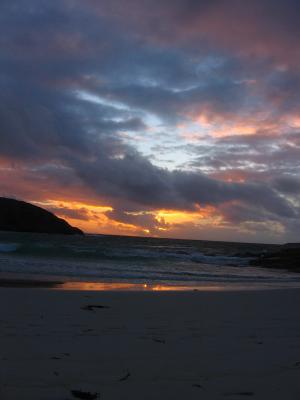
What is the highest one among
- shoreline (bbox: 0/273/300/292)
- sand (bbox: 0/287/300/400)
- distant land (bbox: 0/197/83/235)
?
distant land (bbox: 0/197/83/235)

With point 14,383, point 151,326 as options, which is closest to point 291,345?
point 151,326

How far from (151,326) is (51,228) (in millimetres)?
108578

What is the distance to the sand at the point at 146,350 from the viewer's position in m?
3.99

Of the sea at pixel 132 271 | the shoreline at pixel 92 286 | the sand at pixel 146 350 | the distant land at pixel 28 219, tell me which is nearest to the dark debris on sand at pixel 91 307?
the sand at pixel 146 350

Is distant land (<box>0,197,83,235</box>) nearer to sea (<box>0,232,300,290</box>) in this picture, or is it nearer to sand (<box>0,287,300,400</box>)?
sea (<box>0,232,300,290</box>)

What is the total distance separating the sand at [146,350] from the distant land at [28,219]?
4046 inches

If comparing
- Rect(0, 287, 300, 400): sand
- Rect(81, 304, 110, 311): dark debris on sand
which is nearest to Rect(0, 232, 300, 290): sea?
Rect(81, 304, 110, 311): dark debris on sand

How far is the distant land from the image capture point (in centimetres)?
10756

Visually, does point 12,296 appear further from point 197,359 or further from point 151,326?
point 197,359

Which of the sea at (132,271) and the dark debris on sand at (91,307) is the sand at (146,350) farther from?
the sea at (132,271)

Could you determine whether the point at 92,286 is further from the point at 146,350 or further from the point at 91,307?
the point at 146,350

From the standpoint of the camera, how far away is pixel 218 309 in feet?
29.1

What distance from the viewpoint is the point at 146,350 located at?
5.36m

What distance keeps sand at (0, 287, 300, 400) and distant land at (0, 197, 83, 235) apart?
103 m
